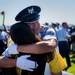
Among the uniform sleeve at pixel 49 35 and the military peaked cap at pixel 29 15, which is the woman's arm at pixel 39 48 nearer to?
the uniform sleeve at pixel 49 35

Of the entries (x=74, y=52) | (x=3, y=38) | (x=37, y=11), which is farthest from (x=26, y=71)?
(x=74, y=52)

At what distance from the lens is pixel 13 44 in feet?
6.73

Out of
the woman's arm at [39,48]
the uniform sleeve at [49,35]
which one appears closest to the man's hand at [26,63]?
the woman's arm at [39,48]

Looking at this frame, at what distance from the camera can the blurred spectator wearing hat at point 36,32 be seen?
74.5 inches

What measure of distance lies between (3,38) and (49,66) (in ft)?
33.8

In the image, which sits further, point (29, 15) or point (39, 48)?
point (29, 15)

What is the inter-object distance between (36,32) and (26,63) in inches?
10.1

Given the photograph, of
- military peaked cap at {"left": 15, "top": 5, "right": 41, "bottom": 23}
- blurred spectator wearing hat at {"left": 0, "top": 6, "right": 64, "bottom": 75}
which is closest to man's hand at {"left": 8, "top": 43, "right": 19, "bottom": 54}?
blurred spectator wearing hat at {"left": 0, "top": 6, "right": 64, "bottom": 75}

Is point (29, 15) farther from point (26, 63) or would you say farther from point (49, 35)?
point (26, 63)

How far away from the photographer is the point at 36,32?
1.97m

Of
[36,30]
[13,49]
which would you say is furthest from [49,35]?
[13,49]

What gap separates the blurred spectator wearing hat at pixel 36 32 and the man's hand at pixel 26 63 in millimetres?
63

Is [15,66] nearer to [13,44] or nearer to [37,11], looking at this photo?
[13,44]

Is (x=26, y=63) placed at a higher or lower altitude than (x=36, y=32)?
lower
